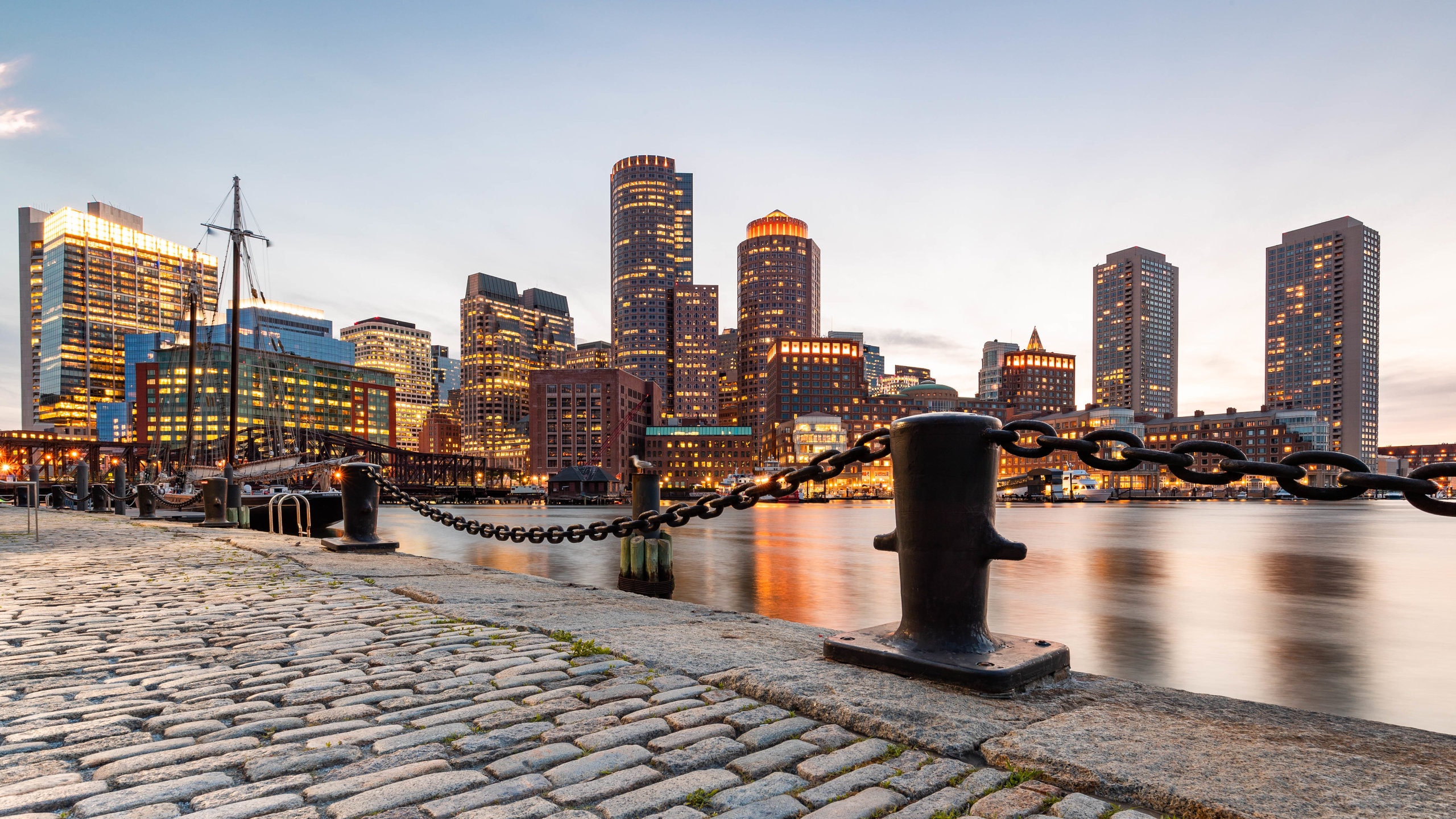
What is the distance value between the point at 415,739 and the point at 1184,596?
22.0m

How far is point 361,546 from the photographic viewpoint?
11.7 metres

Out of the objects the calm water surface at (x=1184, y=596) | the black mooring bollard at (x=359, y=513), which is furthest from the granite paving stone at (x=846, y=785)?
the black mooring bollard at (x=359, y=513)

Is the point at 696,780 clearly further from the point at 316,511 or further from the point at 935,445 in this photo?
the point at 316,511

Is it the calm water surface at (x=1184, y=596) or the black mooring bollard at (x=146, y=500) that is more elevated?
the black mooring bollard at (x=146, y=500)

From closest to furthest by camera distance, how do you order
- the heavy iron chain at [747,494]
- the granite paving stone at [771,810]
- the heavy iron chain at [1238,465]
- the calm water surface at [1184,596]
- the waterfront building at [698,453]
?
the granite paving stone at [771,810]
the heavy iron chain at [1238,465]
the heavy iron chain at [747,494]
the calm water surface at [1184,596]
the waterfront building at [698,453]

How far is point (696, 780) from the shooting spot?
8.66 feet

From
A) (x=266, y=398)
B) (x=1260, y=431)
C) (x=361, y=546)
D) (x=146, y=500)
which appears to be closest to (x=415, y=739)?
(x=361, y=546)

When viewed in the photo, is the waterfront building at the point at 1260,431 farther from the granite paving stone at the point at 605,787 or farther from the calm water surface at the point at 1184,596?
the granite paving stone at the point at 605,787

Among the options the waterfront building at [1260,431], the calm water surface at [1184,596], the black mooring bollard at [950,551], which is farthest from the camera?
the waterfront building at [1260,431]

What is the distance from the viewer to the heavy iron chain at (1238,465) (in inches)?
123

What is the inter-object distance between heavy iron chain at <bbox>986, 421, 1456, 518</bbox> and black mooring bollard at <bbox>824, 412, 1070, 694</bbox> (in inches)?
8.3

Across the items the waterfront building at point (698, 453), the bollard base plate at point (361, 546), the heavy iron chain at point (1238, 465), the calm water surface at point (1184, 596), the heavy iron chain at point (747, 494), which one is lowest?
the waterfront building at point (698, 453)

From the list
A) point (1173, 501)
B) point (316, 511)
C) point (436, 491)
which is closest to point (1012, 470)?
point (1173, 501)

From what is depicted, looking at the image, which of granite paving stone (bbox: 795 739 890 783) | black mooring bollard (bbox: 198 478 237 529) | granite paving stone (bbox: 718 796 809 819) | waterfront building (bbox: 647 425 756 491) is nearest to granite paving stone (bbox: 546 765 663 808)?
granite paving stone (bbox: 718 796 809 819)
